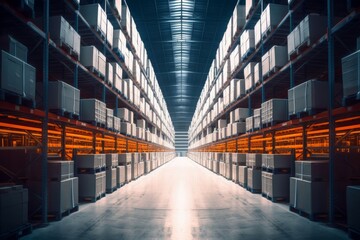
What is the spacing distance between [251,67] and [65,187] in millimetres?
6965

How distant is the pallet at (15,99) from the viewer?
4.55 meters

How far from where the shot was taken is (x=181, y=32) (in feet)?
69.2

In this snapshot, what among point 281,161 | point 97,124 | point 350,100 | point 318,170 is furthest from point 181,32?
point 350,100

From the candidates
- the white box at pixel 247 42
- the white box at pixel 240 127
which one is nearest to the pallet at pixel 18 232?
the white box at pixel 247 42

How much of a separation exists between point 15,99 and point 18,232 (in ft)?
6.25

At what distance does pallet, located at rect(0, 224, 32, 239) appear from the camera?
4.48 metres

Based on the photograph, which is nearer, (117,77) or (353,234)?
(353,234)

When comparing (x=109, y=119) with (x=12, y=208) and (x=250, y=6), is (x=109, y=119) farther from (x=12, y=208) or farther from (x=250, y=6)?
(x=250, y=6)

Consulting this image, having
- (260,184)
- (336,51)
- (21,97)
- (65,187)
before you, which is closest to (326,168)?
(336,51)

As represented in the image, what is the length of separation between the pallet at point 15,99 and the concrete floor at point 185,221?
201 centimetres

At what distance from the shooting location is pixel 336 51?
7.81 meters

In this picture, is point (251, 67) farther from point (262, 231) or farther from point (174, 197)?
point (262, 231)

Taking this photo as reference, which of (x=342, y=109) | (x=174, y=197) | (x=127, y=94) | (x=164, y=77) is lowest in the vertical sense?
(x=174, y=197)

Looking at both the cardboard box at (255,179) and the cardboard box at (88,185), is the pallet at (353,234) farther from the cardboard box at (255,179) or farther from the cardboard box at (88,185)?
the cardboard box at (88,185)
